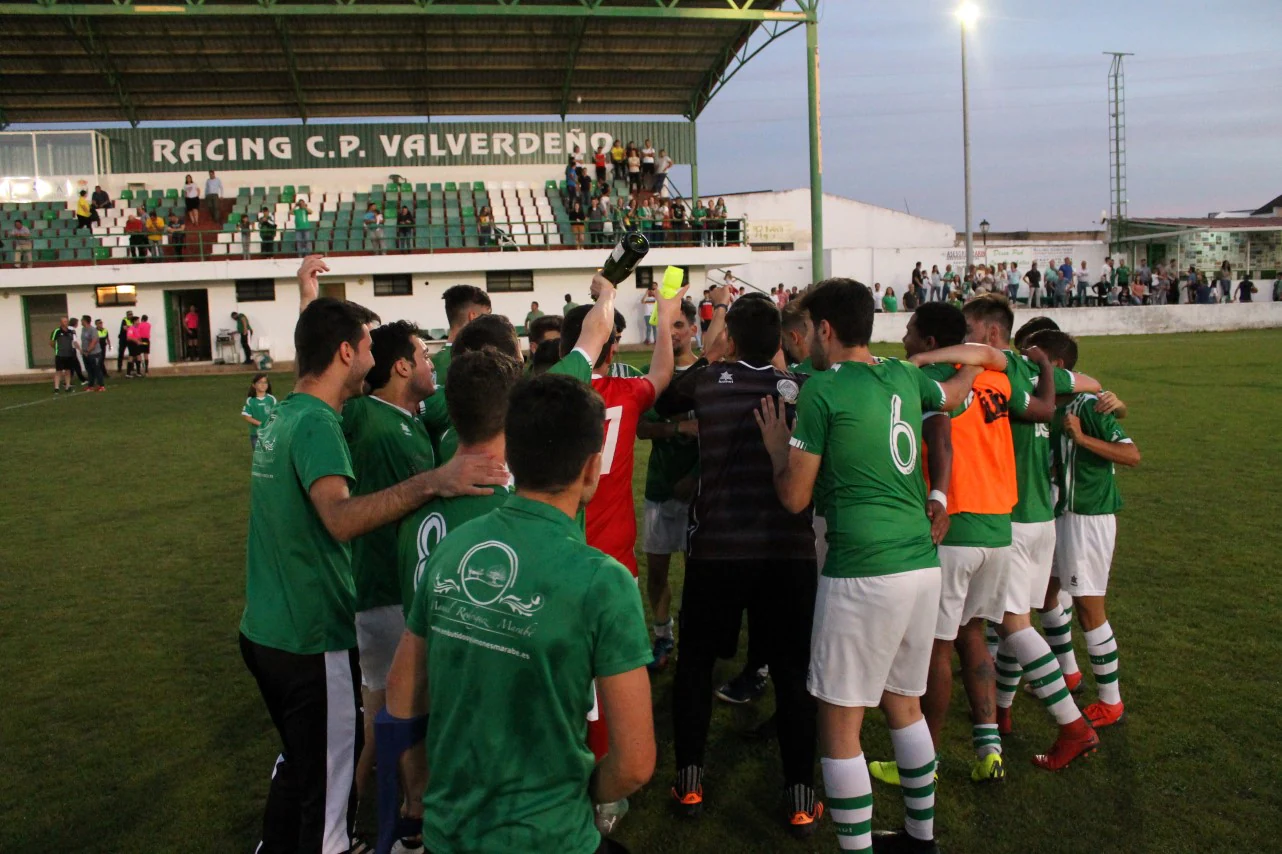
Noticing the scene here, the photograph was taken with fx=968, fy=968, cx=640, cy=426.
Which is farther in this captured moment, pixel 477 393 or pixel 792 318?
pixel 792 318

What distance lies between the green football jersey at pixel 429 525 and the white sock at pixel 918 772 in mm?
1817

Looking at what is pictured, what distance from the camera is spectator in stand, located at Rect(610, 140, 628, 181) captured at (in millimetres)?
38156

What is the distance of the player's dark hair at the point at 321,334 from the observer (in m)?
3.37

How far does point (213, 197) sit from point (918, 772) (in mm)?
37855

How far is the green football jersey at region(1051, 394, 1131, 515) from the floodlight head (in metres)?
27.1

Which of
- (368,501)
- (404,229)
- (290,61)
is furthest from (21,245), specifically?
(368,501)

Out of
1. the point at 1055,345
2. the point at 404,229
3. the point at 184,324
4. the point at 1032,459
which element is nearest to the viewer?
the point at 1032,459

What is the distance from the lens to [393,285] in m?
34.3

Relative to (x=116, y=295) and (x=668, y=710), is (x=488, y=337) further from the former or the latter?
(x=116, y=295)

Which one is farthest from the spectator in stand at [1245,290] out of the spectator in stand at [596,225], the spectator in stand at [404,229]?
the spectator in stand at [404,229]

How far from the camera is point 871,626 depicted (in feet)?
11.5

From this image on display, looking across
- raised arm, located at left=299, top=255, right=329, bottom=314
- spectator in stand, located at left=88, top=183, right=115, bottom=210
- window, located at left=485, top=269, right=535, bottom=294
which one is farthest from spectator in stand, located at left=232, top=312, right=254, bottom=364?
raised arm, located at left=299, top=255, right=329, bottom=314

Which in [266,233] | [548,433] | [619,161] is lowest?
[548,433]

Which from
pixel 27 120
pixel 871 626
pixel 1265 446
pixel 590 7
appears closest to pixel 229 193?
pixel 27 120
